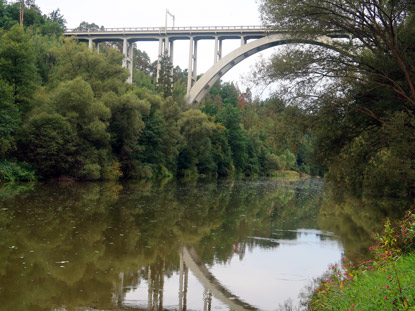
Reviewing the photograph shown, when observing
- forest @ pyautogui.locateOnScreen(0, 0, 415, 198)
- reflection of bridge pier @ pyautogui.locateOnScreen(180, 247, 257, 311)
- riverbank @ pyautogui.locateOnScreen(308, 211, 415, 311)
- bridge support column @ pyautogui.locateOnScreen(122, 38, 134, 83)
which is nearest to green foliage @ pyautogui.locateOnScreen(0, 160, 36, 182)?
forest @ pyautogui.locateOnScreen(0, 0, 415, 198)

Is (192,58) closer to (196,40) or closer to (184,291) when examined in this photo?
(196,40)

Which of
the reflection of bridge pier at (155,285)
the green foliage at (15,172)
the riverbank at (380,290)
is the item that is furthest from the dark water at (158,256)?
the green foliage at (15,172)

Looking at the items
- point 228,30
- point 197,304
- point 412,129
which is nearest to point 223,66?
point 228,30

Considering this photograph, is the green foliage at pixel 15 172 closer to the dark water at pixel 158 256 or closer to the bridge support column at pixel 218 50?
the dark water at pixel 158 256

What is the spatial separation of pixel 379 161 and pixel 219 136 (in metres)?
40.1

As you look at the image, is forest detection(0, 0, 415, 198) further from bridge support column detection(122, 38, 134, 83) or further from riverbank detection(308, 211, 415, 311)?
riverbank detection(308, 211, 415, 311)

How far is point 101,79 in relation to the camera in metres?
39.2

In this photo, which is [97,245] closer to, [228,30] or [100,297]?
[100,297]

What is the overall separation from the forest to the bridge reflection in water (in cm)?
676

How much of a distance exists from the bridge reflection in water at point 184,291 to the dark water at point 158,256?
0.01 metres

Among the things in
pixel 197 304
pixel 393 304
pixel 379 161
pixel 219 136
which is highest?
pixel 219 136

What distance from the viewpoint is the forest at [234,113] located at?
12.9m

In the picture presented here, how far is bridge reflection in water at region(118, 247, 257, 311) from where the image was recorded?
5.54 metres

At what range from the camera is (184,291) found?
246 inches
